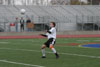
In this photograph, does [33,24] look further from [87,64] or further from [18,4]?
[87,64]

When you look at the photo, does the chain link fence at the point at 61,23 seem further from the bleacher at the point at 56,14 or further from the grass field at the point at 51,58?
the grass field at the point at 51,58

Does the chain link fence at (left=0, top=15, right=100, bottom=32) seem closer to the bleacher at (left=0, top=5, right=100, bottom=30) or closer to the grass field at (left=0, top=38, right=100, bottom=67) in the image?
the bleacher at (left=0, top=5, right=100, bottom=30)

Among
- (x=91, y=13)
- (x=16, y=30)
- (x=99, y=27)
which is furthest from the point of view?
(x=91, y=13)

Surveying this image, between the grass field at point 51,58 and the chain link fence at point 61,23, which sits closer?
the grass field at point 51,58

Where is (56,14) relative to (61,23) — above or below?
above

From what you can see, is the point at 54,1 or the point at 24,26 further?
the point at 54,1

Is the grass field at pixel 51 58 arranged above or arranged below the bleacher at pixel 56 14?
below

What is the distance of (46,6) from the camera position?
50.2 metres

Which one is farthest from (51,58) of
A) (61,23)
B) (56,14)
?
(56,14)

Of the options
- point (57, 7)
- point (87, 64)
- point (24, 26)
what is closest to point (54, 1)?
point (57, 7)

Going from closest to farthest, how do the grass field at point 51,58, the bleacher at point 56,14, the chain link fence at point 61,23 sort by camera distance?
1. the grass field at point 51,58
2. the chain link fence at point 61,23
3. the bleacher at point 56,14

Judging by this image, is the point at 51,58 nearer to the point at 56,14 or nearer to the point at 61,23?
the point at 61,23

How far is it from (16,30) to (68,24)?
7.69 m

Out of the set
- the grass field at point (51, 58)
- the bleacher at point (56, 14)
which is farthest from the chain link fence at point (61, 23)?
the grass field at point (51, 58)
